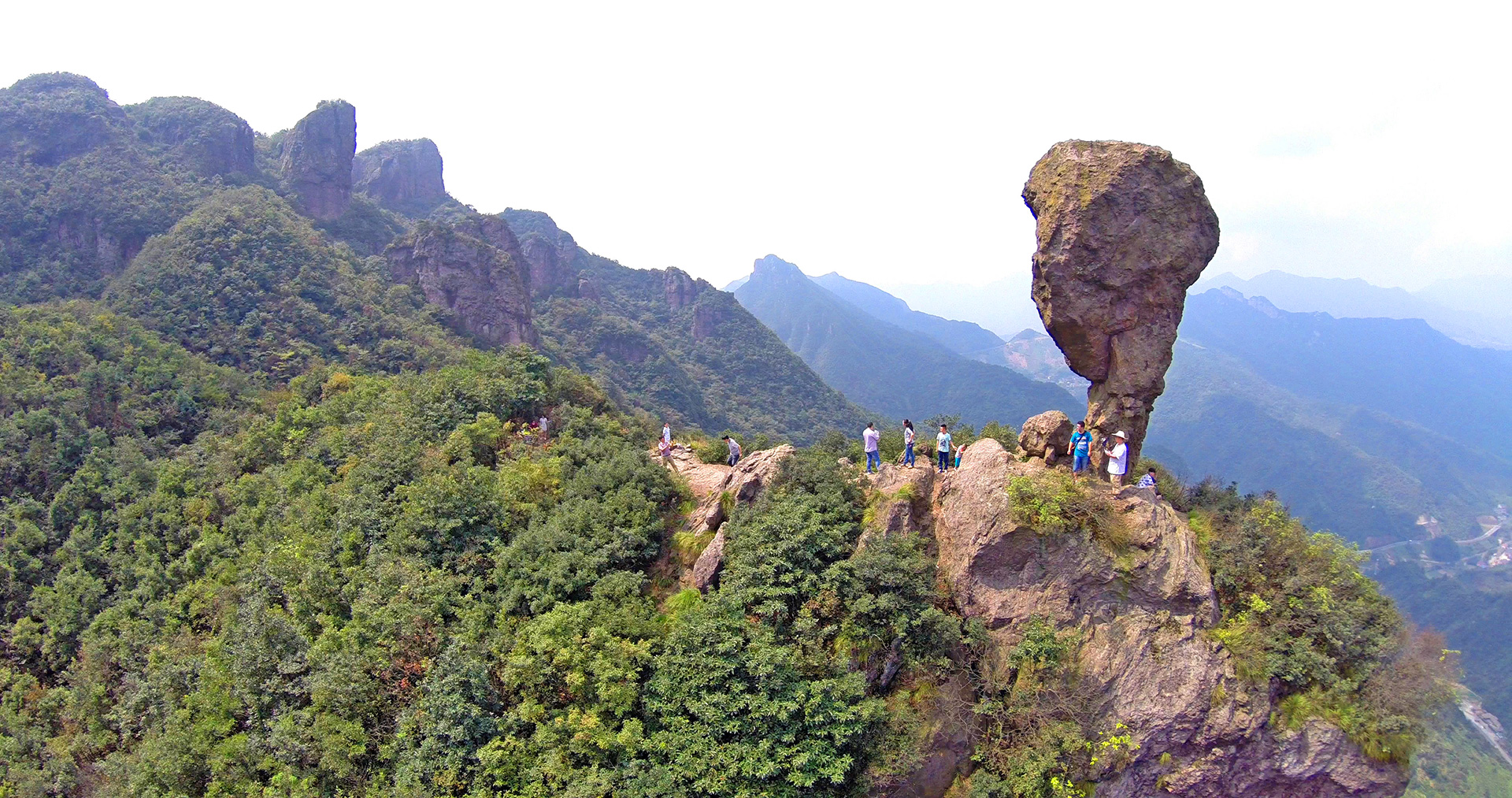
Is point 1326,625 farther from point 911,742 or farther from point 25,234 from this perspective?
point 25,234

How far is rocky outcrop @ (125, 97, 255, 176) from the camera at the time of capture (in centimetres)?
6876

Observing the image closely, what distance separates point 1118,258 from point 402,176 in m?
124

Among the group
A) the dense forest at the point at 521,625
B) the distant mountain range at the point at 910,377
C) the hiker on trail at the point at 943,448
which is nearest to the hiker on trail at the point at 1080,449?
A: the dense forest at the point at 521,625

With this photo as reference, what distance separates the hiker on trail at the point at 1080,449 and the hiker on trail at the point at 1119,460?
380mm

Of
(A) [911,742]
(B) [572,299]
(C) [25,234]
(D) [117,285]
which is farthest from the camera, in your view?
(B) [572,299]

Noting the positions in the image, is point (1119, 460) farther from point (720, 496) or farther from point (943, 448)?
point (720, 496)

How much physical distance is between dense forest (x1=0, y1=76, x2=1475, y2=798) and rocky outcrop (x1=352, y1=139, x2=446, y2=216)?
318 feet

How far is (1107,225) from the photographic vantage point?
11.7 m

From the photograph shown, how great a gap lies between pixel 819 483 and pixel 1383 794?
32.8 ft

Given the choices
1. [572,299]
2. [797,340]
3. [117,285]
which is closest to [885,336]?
[797,340]

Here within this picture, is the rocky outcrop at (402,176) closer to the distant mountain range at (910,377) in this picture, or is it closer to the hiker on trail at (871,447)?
the distant mountain range at (910,377)

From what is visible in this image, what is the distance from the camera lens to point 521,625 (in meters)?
11.3

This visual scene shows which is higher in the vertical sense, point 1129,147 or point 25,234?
point 1129,147

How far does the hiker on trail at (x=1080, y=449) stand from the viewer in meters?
12.0
